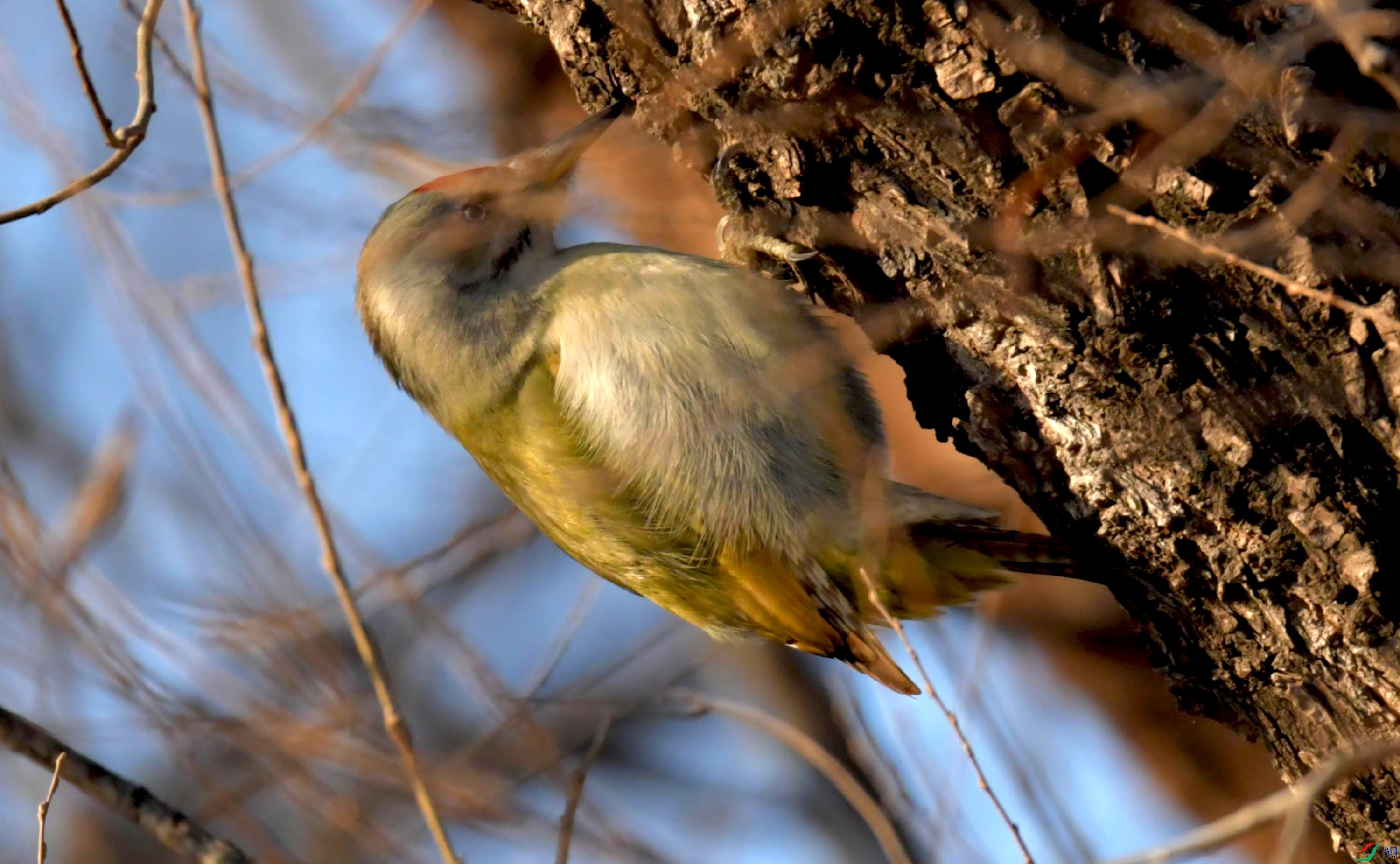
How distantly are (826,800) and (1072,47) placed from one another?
15.7ft

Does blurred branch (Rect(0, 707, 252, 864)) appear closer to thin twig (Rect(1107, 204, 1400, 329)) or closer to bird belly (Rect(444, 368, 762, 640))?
bird belly (Rect(444, 368, 762, 640))

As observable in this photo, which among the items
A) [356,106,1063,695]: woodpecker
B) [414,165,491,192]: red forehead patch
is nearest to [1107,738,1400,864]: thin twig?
[356,106,1063,695]: woodpecker

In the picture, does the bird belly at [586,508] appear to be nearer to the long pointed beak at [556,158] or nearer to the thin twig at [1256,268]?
the long pointed beak at [556,158]

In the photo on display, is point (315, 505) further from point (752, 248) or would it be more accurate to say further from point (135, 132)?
point (752, 248)

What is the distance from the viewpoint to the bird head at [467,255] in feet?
11.4

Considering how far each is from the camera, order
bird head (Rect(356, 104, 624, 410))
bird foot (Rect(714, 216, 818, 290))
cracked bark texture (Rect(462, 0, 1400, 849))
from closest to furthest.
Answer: cracked bark texture (Rect(462, 0, 1400, 849)), bird foot (Rect(714, 216, 818, 290)), bird head (Rect(356, 104, 624, 410))

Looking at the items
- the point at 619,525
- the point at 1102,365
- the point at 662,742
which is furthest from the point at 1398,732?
the point at 662,742

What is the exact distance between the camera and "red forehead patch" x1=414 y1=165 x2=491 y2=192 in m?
3.56

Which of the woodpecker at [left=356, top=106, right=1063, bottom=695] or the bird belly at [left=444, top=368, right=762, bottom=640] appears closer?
the woodpecker at [left=356, top=106, right=1063, bottom=695]

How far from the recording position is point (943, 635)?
378cm

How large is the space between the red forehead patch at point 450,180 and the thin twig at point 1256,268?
188 centimetres

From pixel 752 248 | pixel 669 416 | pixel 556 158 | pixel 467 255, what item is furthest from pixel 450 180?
pixel 669 416

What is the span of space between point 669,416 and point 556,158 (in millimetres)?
823

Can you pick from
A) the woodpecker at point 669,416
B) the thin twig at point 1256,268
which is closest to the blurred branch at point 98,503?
the woodpecker at point 669,416
